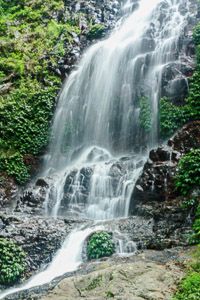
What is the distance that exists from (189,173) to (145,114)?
5125mm

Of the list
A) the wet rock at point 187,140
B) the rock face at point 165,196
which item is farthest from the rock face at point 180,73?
the rock face at point 165,196

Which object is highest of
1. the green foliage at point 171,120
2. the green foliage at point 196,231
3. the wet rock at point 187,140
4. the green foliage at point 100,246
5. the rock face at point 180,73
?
the rock face at point 180,73

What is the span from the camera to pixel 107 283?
7.77 metres

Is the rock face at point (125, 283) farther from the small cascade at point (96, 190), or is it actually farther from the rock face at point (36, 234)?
the small cascade at point (96, 190)

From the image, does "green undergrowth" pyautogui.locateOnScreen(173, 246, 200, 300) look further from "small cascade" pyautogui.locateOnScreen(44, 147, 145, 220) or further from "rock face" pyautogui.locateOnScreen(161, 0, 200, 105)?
"rock face" pyautogui.locateOnScreen(161, 0, 200, 105)

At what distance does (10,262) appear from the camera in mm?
11492

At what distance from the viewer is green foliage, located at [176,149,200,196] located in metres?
12.4

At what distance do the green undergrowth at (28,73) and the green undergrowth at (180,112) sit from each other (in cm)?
588

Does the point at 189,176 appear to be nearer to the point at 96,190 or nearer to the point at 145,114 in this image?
the point at 96,190

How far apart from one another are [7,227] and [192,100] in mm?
8496

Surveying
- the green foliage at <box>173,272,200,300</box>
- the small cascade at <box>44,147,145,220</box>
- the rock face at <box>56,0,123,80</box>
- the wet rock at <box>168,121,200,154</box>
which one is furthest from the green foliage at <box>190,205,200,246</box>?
the rock face at <box>56,0,123,80</box>

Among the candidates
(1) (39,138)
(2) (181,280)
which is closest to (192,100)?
(1) (39,138)

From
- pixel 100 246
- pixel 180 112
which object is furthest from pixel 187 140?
pixel 100 246

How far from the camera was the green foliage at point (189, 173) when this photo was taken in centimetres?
1235
